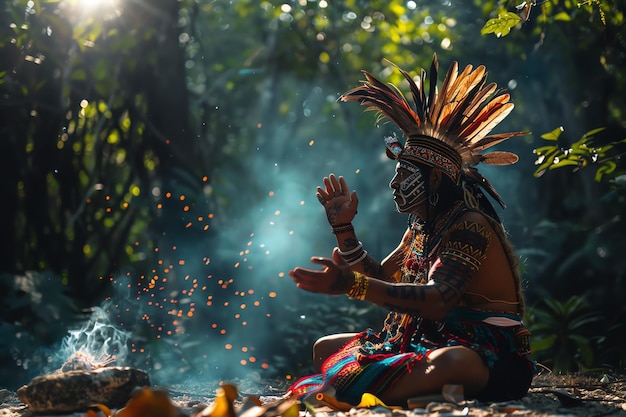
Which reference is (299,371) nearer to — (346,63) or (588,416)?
(588,416)

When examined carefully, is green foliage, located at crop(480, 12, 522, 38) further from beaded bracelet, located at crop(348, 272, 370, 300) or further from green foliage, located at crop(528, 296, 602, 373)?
green foliage, located at crop(528, 296, 602, 373)

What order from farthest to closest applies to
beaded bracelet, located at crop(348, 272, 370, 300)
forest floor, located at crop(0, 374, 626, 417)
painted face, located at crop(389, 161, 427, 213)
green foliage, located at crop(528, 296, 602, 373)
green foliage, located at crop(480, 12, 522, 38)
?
green foliage, located at crop(528, 296, 602, 373), green foliage, located at crop(480, 12, 522, 38), painted face, located at crop(389, 161, 427, 213), beaded bracelet, located at crop(348, 272, 370, 300), forest floor, located at crop(0, 374, 626, 417)

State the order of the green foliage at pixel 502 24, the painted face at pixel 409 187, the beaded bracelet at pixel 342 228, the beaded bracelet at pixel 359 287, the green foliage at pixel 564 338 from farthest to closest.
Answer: the green foliage at pixel 564 338 < the green foliage at pixel 502 24 < the beaded bracelet at pixel 342 228 < the painted face at pixel 409 187 < the beaded bracelet at pixel 359 287

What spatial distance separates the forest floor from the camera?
3641mm

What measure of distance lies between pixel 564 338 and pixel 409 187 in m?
3.83

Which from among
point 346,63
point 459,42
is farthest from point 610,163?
point 346,63

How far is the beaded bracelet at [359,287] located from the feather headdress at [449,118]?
89 cm

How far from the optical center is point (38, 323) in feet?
23.7

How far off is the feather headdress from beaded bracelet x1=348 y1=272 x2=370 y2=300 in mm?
893

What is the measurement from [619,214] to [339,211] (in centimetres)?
479

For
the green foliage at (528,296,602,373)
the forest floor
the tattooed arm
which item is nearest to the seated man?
the tattooed arm

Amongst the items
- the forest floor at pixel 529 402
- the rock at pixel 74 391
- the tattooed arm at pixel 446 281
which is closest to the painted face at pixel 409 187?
the tattooed arm at pixel 446 281

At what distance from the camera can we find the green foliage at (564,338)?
7203mm

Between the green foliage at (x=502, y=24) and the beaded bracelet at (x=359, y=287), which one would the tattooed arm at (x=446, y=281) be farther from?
the green foliage at (x=502, y=24)
